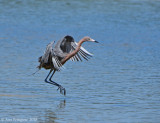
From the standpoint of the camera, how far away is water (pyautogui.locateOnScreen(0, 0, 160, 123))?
868 centimetres

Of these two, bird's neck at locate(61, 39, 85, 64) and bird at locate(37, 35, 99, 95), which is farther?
bird's neck at locate(61, 39, 85, 64)

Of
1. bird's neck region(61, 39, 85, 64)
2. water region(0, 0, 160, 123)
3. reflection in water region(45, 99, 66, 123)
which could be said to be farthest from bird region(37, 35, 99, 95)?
reflection in water region(45, 99, 66, 123)

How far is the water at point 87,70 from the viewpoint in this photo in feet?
28.5

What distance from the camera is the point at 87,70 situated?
1271 centimetres

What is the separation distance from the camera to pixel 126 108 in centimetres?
895

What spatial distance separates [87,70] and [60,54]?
1903 millimetres

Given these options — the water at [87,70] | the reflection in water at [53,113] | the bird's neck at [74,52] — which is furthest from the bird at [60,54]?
the reflection in water at [53,113]

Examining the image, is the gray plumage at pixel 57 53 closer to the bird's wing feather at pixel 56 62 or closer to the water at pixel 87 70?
the bird's wing feather at pixel 56 62

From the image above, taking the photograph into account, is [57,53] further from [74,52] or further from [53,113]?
[53,113]

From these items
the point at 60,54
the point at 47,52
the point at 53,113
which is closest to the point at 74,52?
the point at 60,54

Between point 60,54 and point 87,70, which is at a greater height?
point 60,54

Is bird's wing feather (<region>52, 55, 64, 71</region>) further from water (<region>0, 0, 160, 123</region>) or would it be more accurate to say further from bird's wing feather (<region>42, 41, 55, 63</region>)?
water (<region>0, 0, 160, 123</region>)

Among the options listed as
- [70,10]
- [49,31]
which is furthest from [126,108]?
[70,10]

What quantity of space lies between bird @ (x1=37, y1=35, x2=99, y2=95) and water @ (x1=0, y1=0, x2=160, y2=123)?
1.37 ft
